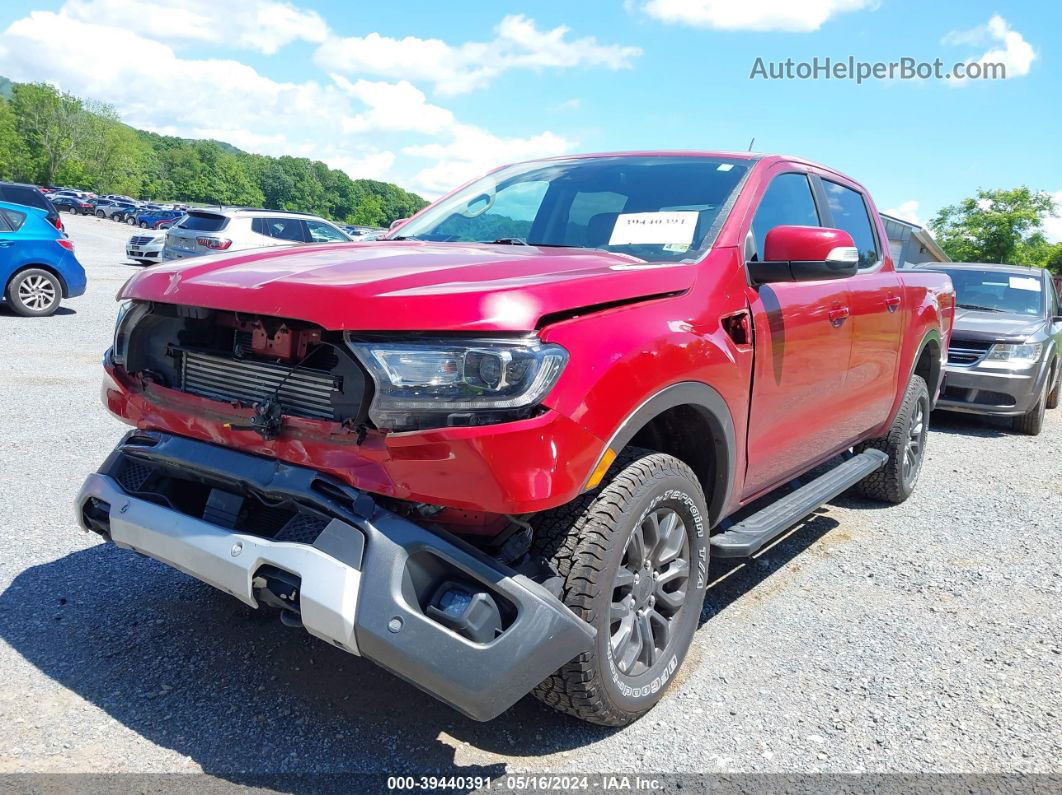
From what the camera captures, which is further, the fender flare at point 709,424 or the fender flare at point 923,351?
the fender flare at point 923,351

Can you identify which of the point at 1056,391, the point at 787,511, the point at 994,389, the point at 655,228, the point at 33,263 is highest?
the point at 655,228

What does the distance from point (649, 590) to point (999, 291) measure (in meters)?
8.42

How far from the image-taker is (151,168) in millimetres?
128375

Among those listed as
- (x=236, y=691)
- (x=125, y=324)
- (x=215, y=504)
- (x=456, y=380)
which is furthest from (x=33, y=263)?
(x=456, y=380)

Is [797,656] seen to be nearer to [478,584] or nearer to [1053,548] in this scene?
[478,584]

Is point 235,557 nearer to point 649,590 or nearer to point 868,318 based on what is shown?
point 649,590

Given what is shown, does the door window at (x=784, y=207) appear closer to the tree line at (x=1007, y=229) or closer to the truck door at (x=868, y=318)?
the truck door at (x=868, y=318)

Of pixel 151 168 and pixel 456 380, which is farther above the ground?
pixel 151 168

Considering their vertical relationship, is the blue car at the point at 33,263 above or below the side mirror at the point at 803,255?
below

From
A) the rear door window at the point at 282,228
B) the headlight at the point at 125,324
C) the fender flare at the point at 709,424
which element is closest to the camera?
the fender flare at the point at 709,424

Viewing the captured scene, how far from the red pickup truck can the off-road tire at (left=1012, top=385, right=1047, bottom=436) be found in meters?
6.21

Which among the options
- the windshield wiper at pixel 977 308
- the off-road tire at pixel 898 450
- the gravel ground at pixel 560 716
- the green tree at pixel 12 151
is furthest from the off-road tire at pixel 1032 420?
the green tree at pixel 12 151

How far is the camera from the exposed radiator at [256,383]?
2.37 meters

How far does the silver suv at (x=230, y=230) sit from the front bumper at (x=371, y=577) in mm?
13800
